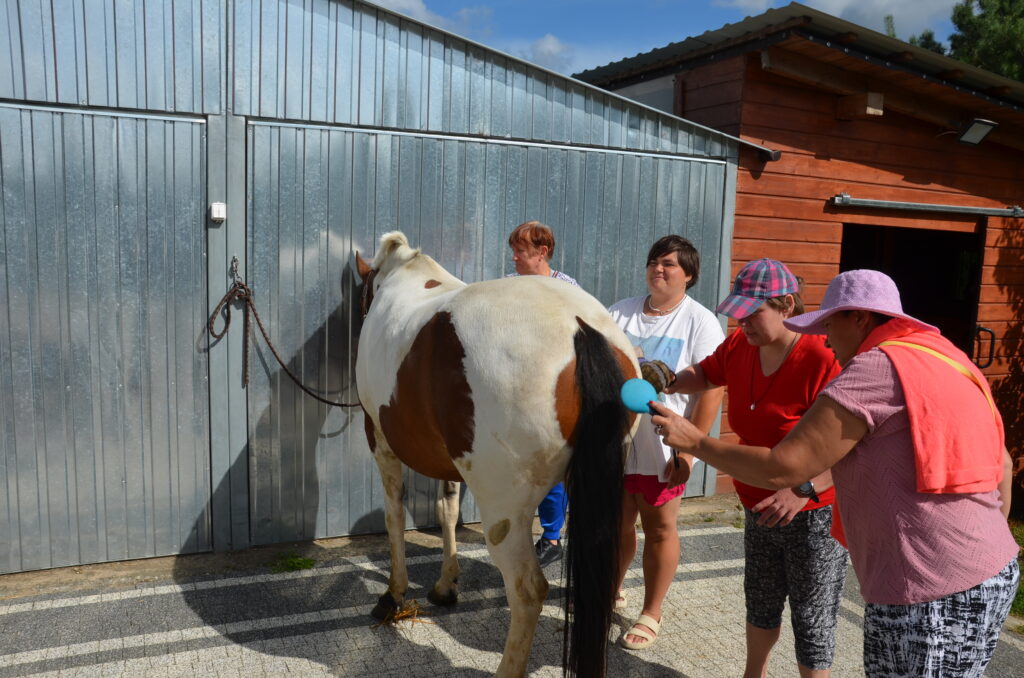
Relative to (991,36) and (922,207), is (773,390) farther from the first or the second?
(991,36)

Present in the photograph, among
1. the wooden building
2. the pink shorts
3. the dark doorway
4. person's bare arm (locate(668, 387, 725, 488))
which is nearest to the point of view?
person's bare arm (locate(668, 387, 725, 488))

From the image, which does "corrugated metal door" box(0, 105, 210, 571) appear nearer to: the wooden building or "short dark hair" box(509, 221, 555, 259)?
"short dark hair" box(509, 221, 555, 259)

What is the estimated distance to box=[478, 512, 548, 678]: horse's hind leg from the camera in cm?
272

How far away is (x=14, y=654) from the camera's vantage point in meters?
3.06

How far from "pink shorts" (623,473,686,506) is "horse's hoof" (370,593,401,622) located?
1.30 metres

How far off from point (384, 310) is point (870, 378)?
2300mm

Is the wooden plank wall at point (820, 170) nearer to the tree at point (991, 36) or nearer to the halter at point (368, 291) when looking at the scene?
the halter at point (368, 291)

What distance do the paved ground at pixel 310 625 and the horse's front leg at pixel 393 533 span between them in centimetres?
11

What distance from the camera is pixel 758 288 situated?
8.24 feet

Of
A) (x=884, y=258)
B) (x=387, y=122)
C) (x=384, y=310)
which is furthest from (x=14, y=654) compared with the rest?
(x=884, y=258)

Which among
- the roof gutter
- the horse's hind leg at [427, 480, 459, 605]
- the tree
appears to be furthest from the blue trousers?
the tree

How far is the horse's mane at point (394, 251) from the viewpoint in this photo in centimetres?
385

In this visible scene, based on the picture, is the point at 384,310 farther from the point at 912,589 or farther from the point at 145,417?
the point at 912,589

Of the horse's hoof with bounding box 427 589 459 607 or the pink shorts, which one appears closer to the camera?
the pink shorts
